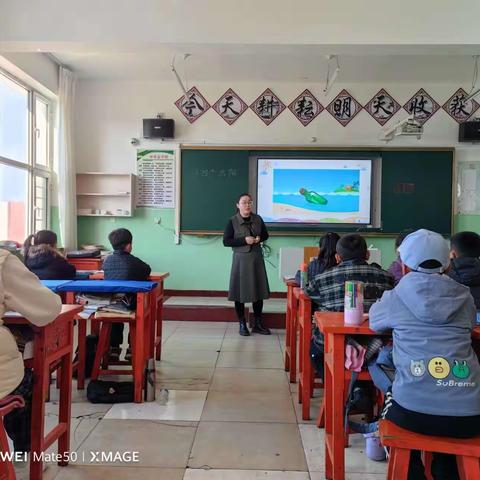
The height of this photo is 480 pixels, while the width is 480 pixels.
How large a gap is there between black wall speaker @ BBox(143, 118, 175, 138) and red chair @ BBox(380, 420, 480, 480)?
531 cm

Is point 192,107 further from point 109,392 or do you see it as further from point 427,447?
point 427,447

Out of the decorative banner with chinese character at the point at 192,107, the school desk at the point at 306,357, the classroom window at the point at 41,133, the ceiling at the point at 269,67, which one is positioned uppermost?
the ceiling at the point at 269,67

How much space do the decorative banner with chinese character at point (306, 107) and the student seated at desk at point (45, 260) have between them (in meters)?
4.08

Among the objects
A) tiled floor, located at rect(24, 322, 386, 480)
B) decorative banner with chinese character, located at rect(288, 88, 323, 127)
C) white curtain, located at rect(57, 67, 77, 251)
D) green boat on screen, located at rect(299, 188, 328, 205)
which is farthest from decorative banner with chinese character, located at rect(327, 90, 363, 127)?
tiled floor, located at rect(24, 322, 386, 480)

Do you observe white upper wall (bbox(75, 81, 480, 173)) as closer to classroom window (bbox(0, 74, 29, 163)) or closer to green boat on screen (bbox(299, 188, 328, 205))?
green boat on screen (bbox(299, 188, 328, 205))

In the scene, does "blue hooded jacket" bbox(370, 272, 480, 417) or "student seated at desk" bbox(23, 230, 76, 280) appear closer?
"blue hooded jacket" bbox(370, 272, 480, 417)

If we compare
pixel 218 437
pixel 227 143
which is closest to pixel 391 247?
pixel 227 143

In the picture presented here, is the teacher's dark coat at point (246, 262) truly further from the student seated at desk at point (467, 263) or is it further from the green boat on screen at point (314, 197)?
the student seated at desk at point (467, 263)

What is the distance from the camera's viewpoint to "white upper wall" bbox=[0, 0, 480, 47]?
3.77 m

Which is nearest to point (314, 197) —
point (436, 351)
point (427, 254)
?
point (427, 254)

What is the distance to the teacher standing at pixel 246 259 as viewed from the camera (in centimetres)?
470

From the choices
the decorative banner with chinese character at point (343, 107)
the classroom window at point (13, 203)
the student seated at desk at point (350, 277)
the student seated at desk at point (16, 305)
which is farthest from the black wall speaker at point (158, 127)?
the student seated at desk at point (16, 305)

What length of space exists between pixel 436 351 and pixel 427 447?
0.31 meters

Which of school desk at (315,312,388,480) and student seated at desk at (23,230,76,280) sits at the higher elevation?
student seated at desk at (23,230,76,280)
